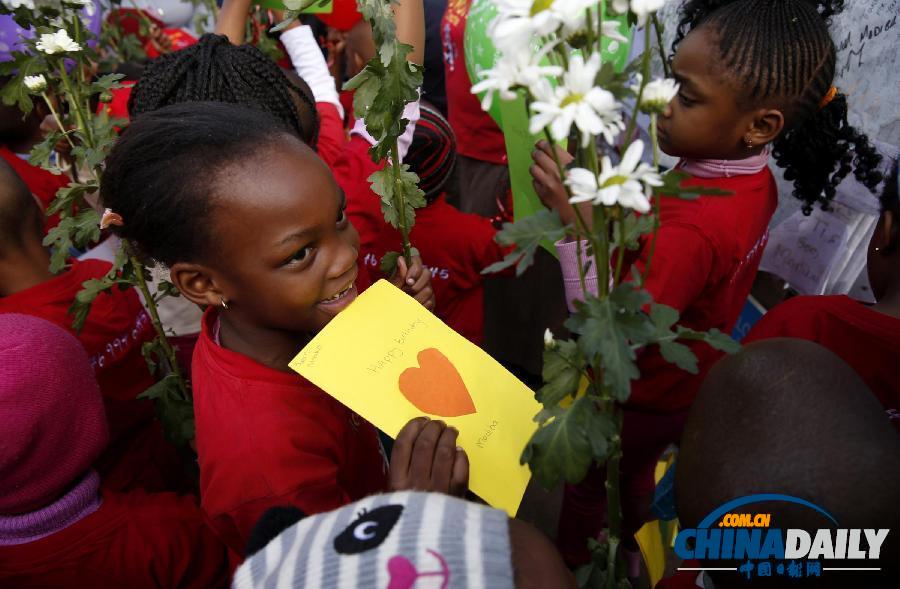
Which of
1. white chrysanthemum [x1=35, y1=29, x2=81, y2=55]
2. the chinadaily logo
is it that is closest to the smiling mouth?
the chinadaily logo

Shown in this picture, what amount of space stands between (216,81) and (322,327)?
0.76 meters

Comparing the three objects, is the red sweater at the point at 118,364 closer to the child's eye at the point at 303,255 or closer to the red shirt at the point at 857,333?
the child's eye at the point at 303,255

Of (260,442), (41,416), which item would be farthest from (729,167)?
(41,416)

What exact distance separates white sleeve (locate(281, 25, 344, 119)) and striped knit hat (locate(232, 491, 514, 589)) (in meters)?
1.74

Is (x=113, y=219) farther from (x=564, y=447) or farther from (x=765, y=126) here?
(x=765, y=126)

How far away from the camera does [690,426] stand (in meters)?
0.87

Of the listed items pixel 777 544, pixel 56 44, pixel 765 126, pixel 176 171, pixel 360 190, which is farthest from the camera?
pixel 360 190

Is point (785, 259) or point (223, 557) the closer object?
point (223, 557)

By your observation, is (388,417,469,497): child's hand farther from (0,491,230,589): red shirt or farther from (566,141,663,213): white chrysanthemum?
(0,491,230,589): red shirt

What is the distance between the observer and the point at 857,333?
1212 mm

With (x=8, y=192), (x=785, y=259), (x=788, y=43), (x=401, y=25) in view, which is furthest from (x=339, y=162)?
(x=785, y=259)

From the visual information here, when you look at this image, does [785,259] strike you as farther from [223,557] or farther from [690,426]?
[223,557]

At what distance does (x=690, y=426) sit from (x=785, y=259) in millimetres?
1646

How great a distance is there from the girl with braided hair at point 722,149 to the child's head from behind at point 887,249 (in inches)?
11.7
